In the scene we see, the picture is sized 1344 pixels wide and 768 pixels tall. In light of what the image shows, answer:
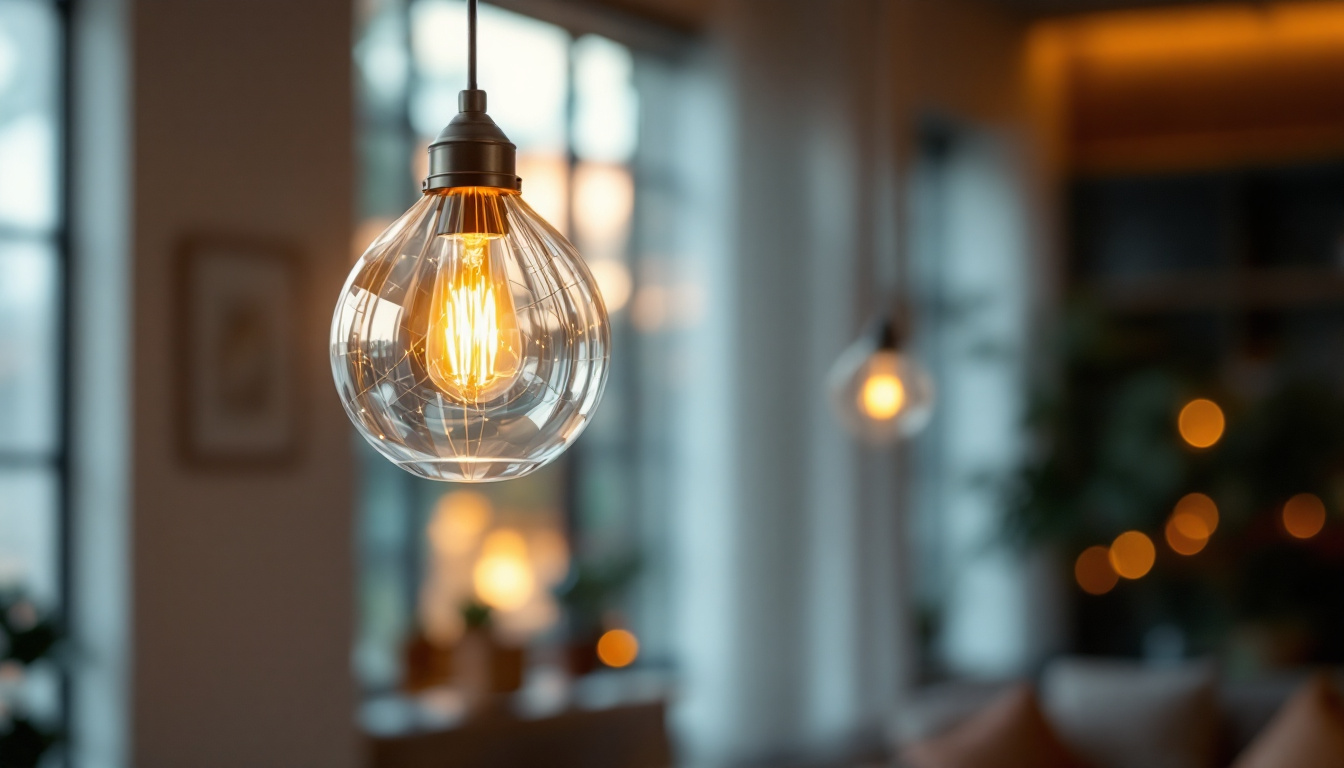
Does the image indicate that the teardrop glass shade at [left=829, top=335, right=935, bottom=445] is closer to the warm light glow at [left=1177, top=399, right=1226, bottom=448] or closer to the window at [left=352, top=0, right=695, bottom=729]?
the window at [left=352, top=0, right=695, bottom=729]

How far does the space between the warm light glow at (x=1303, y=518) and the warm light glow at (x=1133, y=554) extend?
620 mm

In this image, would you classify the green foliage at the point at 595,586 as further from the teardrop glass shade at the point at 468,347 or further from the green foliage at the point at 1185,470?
the teardrop glass shade at the point at 468,347

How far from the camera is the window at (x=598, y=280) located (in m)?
4.70

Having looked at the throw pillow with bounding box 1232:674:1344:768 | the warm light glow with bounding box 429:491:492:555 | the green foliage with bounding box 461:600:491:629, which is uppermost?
the warm light glow with bounding box 429:491:492:555

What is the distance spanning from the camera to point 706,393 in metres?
5.56

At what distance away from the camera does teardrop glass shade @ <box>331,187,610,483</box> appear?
972mm

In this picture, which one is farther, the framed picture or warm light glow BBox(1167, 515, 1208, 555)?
warm light glow BBox(1167, 515, 1208, 555)

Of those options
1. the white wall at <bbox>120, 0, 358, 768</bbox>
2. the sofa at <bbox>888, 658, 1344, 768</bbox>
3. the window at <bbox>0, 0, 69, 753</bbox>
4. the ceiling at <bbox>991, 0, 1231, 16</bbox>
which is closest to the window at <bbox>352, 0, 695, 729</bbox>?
the white wall at <bbox>120, 0, 358, 768</bbox>

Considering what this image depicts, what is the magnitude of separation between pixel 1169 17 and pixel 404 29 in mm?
4315

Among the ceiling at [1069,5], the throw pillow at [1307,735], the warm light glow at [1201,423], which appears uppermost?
the ceiling at [1069,5]

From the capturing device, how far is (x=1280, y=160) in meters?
7.01

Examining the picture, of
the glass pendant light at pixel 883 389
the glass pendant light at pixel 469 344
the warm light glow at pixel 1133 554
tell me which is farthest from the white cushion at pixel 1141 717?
the glass pendant light at pixel 469 344

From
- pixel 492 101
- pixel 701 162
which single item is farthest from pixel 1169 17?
pixel 492 101

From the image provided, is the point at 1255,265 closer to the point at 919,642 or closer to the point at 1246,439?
the point at 1246,439
